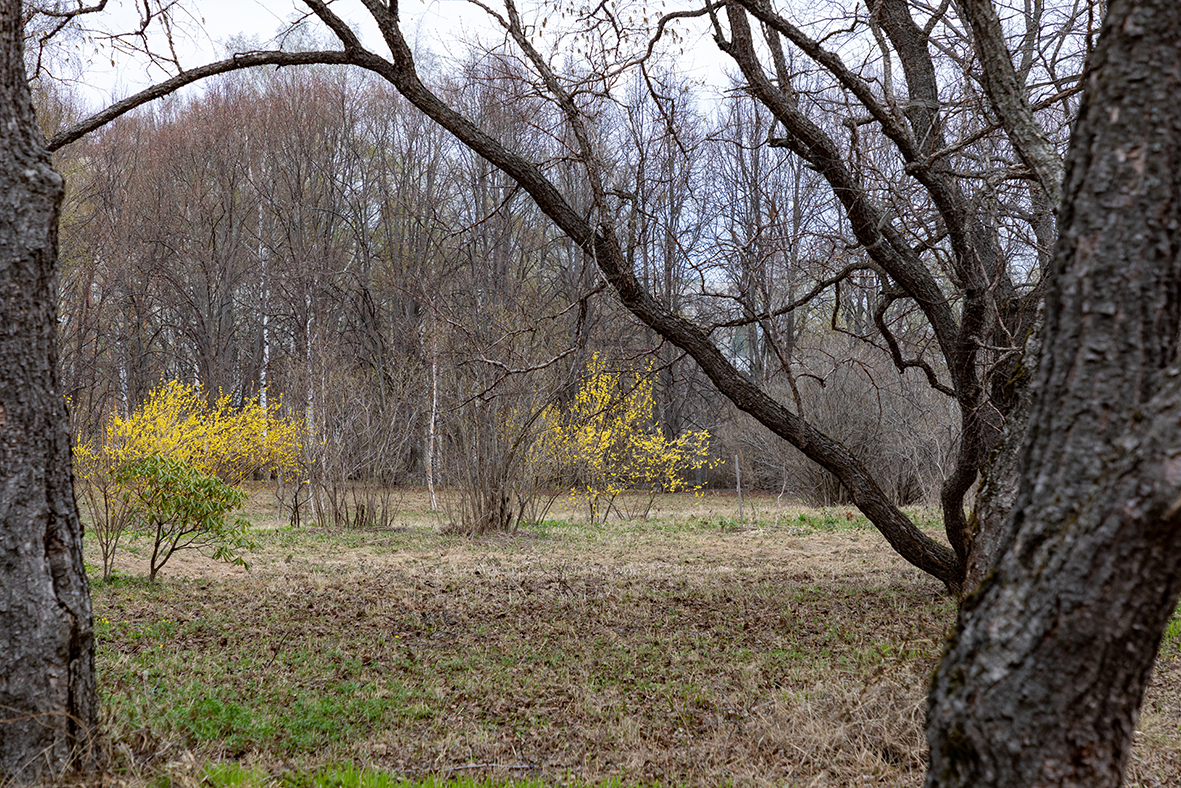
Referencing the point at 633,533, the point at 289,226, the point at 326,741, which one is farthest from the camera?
the point at 289,226

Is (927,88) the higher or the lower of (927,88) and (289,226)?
the lower

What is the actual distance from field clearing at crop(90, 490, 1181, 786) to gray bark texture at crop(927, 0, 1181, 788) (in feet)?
6.21

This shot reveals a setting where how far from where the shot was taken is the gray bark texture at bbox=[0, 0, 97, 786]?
2.61m

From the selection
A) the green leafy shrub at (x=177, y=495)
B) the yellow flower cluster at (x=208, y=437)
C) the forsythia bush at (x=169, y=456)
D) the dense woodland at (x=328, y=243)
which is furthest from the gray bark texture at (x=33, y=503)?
the dense woodland at (x=328, y=243)

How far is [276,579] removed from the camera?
25.6 ft

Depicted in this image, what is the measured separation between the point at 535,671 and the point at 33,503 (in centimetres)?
297

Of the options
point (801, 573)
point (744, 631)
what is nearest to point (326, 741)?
point (744, 631)

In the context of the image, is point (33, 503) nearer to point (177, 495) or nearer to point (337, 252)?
point (177, 495)

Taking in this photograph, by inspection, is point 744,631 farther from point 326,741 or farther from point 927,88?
point 927,88

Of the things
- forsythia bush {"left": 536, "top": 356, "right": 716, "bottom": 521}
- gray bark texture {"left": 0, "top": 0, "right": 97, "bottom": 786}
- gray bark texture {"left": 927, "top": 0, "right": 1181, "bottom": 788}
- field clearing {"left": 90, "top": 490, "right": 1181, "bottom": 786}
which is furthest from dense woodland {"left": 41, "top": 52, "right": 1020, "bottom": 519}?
gray bark texture {"left": 927, "top": 0, "right": 1181, "bottom": 788}

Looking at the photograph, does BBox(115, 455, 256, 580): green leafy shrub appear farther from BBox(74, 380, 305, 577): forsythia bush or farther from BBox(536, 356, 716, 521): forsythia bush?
BBox(536, 356, 716, 521): forsythia bush

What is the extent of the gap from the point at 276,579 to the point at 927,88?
724 centimetres

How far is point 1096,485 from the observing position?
57.4 inches

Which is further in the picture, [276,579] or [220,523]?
[276,579]
